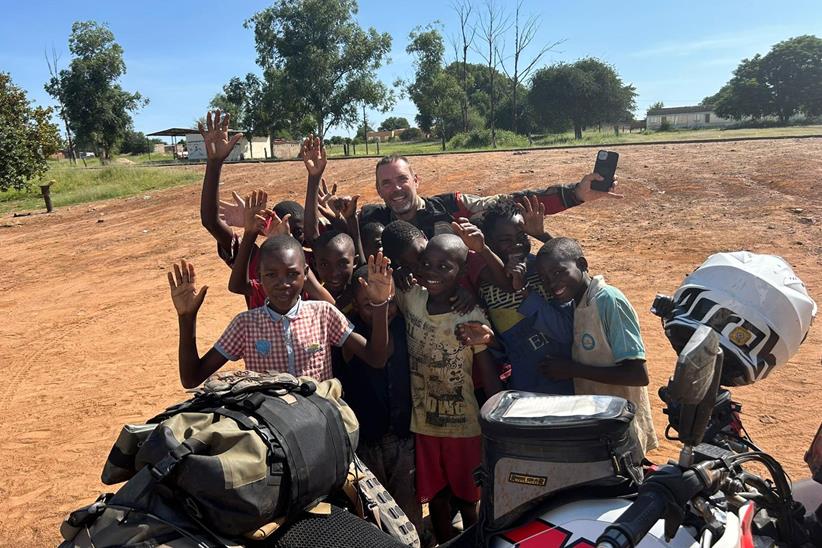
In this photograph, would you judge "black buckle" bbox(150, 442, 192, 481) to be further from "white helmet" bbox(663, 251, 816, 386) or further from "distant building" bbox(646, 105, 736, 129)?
"distant building" bbox(646, 105, 736, 129)

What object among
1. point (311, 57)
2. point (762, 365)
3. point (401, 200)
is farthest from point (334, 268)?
point (311, 57)

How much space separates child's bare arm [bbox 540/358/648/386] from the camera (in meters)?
2.62

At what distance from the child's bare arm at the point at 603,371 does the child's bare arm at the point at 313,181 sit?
5.46ft

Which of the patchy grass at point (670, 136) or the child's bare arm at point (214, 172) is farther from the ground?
the child's bare arm at point (214, 172)

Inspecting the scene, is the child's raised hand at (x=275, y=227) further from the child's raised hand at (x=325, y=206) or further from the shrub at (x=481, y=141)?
the shrub at (x=481, y=141)

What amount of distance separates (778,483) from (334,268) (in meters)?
2.08

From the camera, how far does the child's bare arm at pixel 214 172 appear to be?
3668 millimetres

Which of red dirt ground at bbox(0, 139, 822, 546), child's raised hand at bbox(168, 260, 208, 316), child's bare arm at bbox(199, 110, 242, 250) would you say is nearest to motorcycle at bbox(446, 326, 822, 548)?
child's raised hand at bbox(168, 260, 208, 316)

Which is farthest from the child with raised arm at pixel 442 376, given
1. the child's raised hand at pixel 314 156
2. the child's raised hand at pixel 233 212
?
the child's raised hand at pixel 233 212

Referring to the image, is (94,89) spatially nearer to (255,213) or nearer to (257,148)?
(257,148)

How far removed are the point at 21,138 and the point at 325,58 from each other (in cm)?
2406

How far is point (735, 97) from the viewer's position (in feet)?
155

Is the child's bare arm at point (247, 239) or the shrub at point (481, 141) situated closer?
the child's bare arm at point (247, 239)

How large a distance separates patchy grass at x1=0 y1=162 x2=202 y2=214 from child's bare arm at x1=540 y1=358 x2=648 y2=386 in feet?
72.8
